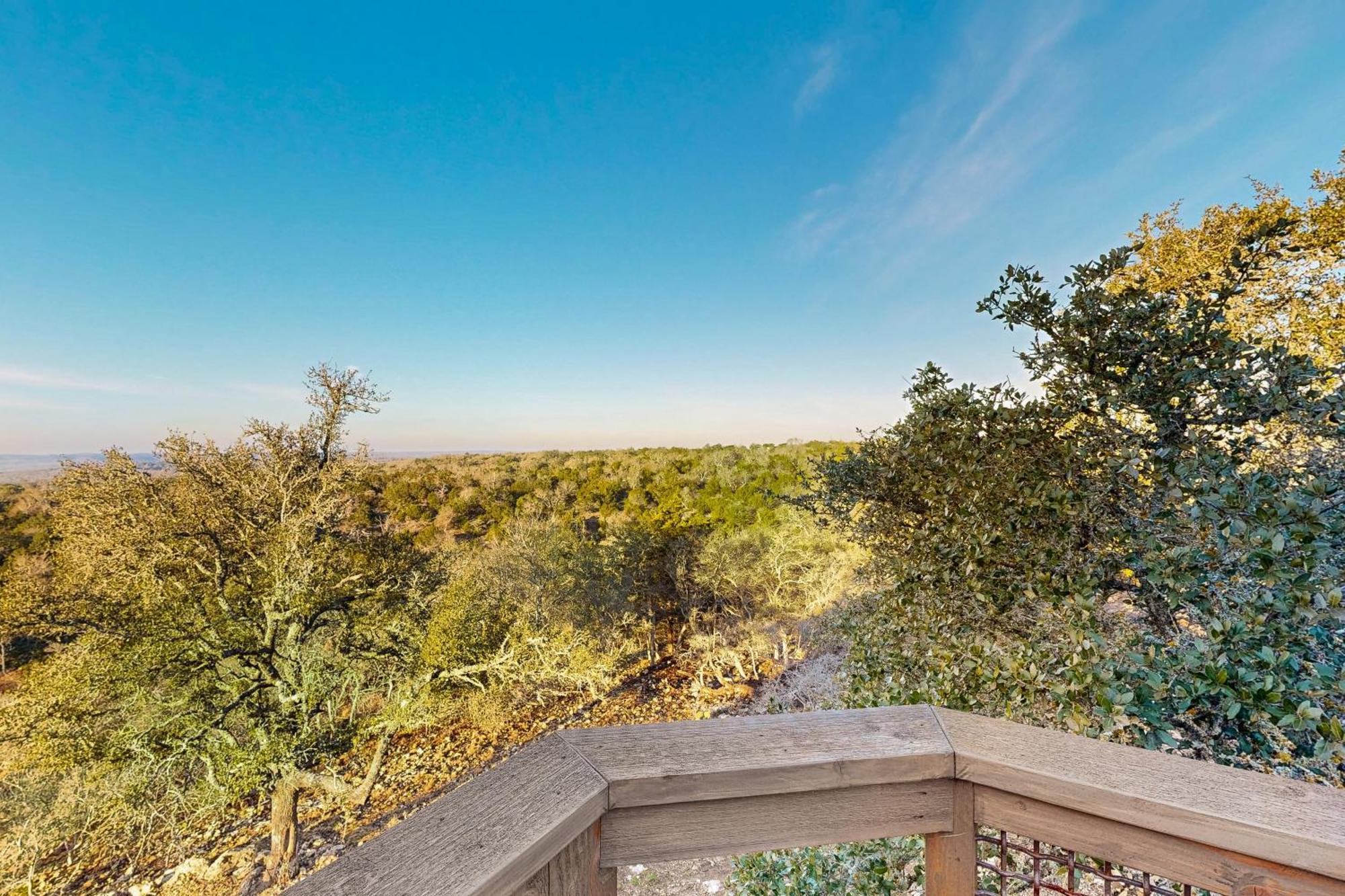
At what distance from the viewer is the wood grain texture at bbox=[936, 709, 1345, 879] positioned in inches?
18.1

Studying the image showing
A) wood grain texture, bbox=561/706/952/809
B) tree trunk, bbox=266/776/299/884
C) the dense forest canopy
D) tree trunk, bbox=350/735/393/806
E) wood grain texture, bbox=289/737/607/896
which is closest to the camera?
wood grain texture, bbox=289/737/607/896

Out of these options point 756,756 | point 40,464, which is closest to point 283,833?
point 40,464

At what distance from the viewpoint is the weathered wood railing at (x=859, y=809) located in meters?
0.44

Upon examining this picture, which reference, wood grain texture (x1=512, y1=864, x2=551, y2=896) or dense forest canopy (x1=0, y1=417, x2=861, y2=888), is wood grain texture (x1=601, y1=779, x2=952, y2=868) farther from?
dense forest canopy (x1=0, y1=417, x2=861, y2=888)

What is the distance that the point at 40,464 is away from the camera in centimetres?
668

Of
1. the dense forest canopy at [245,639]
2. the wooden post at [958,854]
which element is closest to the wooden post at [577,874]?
the wooden post at [958,854]

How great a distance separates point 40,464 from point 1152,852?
10784mm

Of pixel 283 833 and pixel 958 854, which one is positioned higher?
pixel 958 854

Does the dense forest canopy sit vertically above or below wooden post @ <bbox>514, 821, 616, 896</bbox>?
below

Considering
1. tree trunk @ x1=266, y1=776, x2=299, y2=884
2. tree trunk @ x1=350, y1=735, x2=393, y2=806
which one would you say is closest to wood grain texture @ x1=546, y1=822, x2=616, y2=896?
tree trunk @ x1=266, y1=776, x2=299, y2=884

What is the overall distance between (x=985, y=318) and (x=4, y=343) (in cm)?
1298

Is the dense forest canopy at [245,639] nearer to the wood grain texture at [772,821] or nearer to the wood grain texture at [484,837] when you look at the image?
the wood grain texture at [772,821]

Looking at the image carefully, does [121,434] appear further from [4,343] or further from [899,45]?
[899,45]

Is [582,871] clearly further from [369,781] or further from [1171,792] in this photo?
[369,781]
